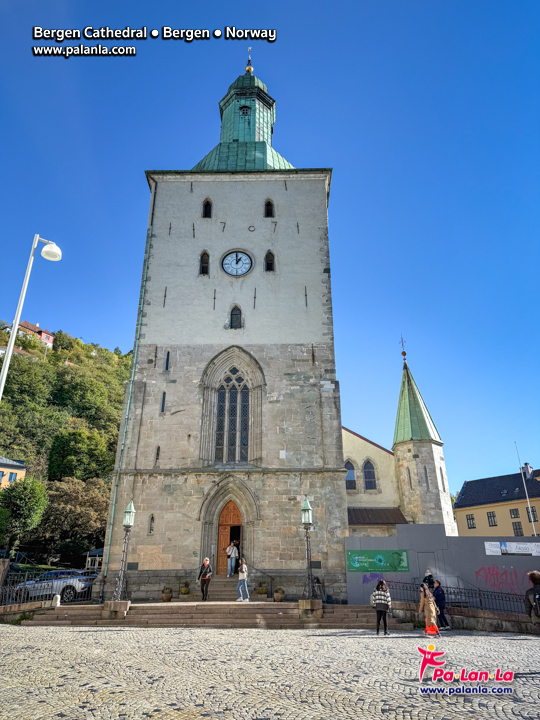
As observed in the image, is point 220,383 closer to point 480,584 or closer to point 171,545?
point 171,545

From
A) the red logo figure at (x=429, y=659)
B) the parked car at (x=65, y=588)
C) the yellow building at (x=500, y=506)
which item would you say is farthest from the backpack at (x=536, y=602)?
the yellow building at (x=500, y=506)

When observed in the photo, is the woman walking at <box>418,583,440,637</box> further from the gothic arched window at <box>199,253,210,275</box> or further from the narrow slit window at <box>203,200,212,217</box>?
the narrow slit window at <box>203,200,212,217</box>

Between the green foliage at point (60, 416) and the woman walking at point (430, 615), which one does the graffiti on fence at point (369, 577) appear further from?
the green foliage at point (60, 416)

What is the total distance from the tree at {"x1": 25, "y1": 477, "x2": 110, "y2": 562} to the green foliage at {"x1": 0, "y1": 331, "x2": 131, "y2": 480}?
26.9ft

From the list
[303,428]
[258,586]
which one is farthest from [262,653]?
[303,428]

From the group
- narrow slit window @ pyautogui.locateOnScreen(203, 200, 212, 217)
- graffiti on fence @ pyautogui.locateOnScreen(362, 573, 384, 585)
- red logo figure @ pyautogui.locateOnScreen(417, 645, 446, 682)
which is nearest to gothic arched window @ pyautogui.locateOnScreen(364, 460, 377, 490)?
graffiti on fence @ pyautogui.locateOnScreen(362, 573, 384, 585)

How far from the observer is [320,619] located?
1313 cm

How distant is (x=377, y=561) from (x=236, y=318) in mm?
11713

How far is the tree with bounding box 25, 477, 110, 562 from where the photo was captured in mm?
38906

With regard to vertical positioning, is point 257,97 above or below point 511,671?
above

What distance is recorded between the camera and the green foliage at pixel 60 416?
1975 inches

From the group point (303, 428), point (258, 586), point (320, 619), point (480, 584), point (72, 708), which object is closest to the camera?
point (72, 708)

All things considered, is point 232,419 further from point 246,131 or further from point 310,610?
point 246,131

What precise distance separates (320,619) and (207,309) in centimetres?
1365
